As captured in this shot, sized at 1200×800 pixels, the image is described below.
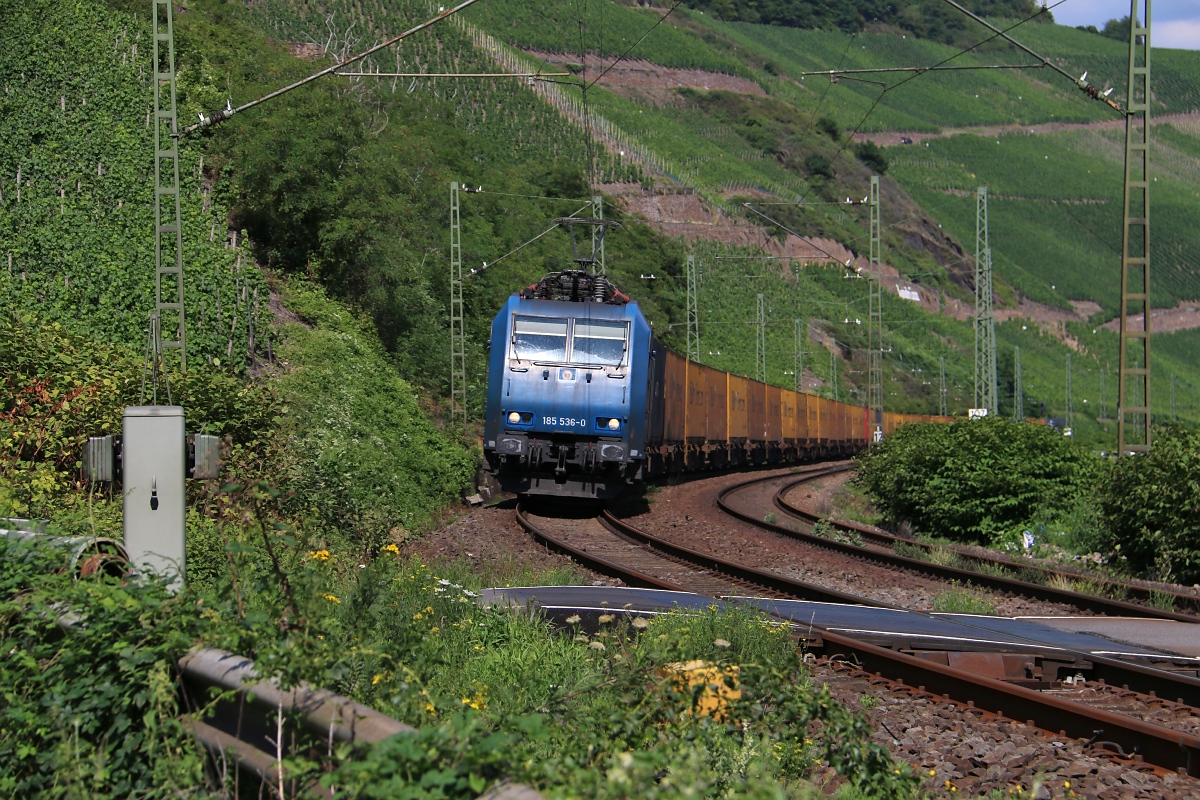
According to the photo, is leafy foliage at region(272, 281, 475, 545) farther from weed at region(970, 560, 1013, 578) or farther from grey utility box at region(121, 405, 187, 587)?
weed at region(970, 560, 1013, 578)

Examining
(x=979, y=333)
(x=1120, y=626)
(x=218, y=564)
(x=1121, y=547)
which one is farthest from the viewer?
(x=979, y=333)

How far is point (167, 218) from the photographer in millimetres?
28281

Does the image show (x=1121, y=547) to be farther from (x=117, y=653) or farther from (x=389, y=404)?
(x=389, y=404)

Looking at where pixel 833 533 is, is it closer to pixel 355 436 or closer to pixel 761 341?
pixel 355 436

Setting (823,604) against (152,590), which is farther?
(823,604)

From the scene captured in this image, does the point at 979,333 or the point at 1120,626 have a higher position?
the point at 979,333

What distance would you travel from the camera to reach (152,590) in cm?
523

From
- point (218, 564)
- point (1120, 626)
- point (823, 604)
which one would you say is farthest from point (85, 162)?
point (1120, 626)

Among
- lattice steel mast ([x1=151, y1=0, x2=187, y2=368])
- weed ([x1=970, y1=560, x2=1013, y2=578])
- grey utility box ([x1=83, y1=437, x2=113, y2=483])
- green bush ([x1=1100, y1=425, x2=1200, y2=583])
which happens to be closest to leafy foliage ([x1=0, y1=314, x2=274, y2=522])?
lattice steel mast ([x1=151, y1=0, x2=187, y2=368])

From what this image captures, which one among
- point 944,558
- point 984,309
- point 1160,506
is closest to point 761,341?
point 984,309

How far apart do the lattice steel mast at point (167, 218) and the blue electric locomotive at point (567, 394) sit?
5.16m

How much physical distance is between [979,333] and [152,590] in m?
34.2

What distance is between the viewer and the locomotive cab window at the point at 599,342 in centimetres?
1970

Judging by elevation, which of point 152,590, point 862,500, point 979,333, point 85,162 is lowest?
point 862,500
